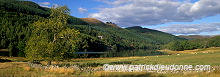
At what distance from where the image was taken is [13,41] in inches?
6314

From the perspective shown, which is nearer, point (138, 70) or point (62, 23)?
point (138, 70)

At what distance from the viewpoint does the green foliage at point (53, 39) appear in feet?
122

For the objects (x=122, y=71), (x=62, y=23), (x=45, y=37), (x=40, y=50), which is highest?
(x=62, y=23)

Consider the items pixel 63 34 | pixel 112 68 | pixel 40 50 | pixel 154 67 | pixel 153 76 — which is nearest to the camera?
pixel 153 76

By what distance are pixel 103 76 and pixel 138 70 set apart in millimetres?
8010

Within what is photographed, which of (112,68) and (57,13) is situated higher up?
(57,13)

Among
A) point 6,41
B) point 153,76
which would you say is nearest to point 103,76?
point 153,76

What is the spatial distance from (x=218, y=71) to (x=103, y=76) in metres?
14.5

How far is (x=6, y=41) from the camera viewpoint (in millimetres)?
157250

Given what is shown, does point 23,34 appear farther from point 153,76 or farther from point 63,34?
point 153,76

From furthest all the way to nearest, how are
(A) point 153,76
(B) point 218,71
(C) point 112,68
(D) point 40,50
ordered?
(D) point 40,50 < (C) point 112,68 < (A) point 153,76 < (B) point 218,71

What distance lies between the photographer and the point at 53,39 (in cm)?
4134

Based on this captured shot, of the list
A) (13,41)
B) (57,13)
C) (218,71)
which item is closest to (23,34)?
(13,41)

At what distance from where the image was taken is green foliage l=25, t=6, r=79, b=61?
3719 cm
